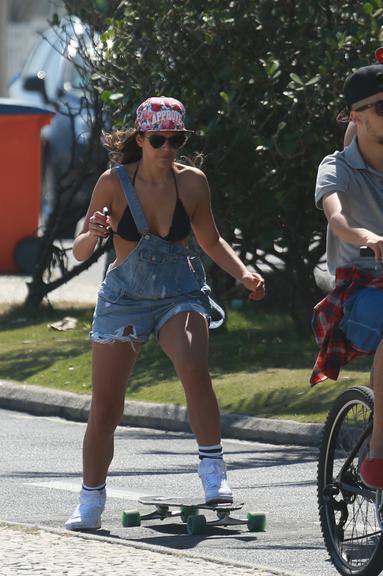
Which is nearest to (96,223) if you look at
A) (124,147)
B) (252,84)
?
(124,147)

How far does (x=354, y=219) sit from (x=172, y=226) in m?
1.30

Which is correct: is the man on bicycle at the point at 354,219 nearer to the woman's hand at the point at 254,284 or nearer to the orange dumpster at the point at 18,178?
the woman's hand at the point at 254,284

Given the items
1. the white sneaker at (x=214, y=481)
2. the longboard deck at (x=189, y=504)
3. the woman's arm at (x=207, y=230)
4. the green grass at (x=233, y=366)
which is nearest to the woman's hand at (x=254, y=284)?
the woman's arm at (x=207, y=230)

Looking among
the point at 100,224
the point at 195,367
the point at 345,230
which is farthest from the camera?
the point at 195,367

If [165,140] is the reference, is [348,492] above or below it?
below

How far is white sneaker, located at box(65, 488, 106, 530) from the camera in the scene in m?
7.13

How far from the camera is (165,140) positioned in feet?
23.3

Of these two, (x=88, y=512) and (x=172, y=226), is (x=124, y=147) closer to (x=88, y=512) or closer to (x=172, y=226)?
(x=172, y=226)

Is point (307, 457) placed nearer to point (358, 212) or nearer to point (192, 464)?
point (192, 464)

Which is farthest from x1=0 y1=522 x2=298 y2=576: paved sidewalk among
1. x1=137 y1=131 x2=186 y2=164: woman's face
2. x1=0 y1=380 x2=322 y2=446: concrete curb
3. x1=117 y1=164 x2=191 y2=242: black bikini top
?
x1=0 y1=380 x2=322 y2=446: concrete curb

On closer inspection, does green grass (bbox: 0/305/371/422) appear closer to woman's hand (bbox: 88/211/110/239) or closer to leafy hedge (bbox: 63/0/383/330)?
leafy hedge (bbox: 63/0/383/330)

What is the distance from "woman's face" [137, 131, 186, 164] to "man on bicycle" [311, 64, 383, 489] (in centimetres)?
114

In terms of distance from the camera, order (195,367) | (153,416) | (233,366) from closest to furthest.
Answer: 1. (195,367)
2. (153,416)
3. (233,366)

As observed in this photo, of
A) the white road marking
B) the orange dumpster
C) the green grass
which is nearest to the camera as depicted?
the white road marking
